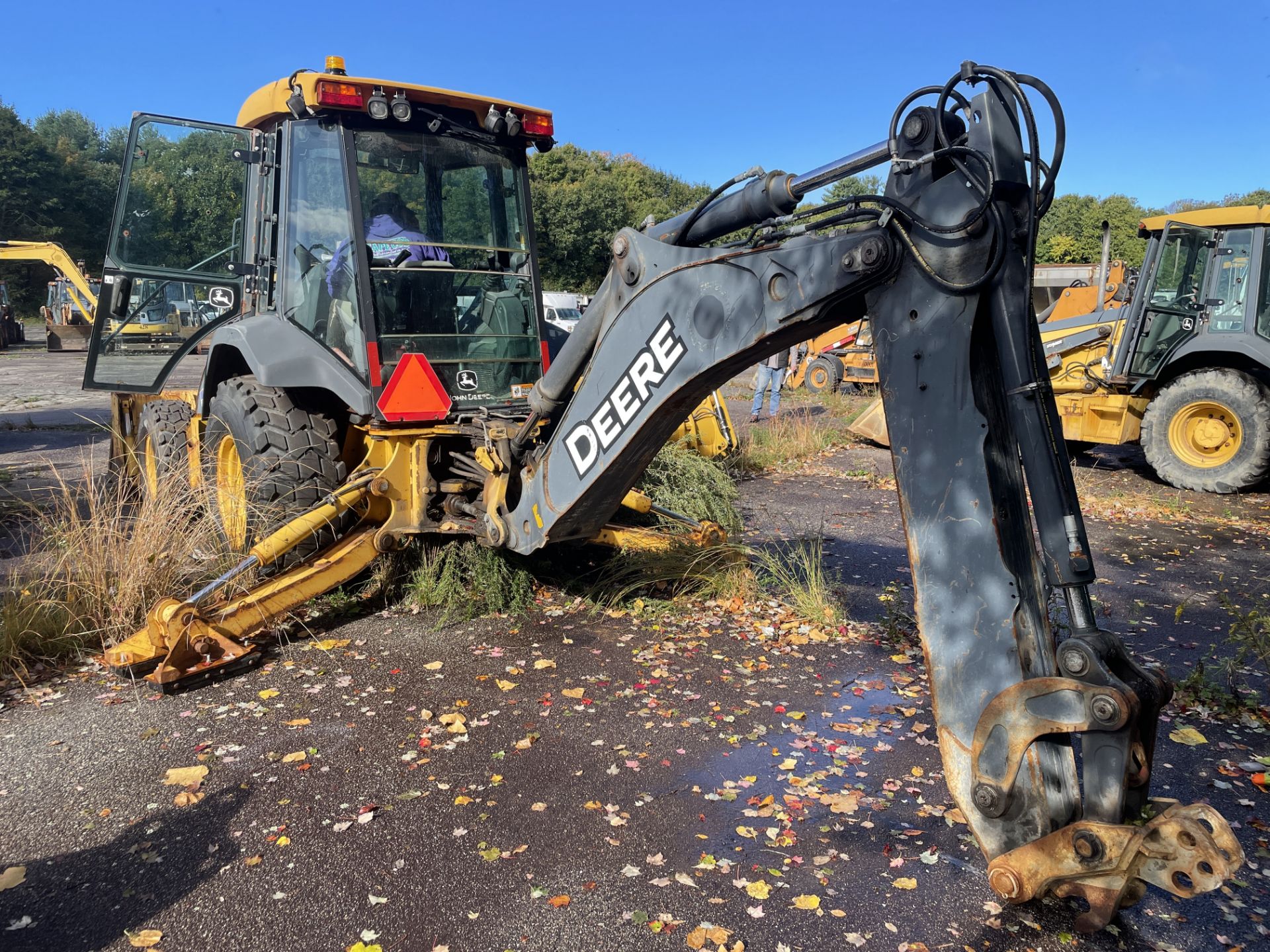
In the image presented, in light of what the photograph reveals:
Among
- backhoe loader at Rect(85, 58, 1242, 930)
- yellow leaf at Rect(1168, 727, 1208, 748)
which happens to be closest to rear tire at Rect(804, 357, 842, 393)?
backhoe loader at Rect(85, 58, 1242, 930)

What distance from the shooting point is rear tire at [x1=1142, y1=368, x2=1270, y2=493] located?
9742 millimetres

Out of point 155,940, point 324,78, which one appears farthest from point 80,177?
point 155,940

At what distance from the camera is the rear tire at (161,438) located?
627 cm

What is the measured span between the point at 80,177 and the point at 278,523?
4906cm

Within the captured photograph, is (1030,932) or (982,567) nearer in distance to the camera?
(982,567)

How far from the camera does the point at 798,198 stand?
309cm

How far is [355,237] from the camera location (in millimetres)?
5055

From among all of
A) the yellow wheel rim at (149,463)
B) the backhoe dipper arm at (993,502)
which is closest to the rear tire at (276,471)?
the yellow wheel rim at (149,463)

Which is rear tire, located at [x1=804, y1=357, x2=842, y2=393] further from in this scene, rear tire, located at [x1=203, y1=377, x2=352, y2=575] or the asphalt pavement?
rear tire, located at [x1=203, y1=377, x2=352, y2=575]

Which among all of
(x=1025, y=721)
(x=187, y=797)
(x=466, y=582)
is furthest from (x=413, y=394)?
(x=1025, y=721)

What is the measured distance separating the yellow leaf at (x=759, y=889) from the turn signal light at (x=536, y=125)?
14.3 feet

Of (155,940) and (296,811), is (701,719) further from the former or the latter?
(155,940)

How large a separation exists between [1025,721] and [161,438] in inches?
239

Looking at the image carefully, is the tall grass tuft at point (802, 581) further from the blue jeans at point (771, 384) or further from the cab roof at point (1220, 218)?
the blue jeans at point (771, 384)
